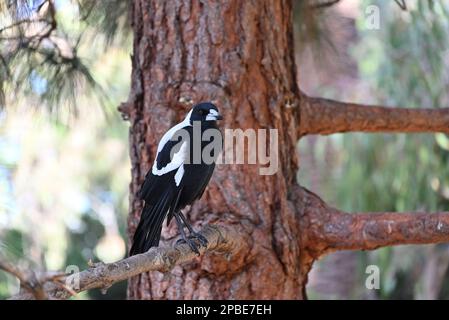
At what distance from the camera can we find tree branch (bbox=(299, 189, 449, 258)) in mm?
2775

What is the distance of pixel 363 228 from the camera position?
2.90 metres

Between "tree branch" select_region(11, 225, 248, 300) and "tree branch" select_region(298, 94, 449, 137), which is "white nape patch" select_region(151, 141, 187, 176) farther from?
"tree branch" select_region(298, 94, 449, 137)

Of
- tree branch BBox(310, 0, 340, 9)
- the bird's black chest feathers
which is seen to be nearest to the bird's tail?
the bird's black chest feathers

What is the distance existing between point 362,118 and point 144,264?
1.40 meters

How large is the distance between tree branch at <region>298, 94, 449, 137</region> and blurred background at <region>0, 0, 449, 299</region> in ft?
2.20

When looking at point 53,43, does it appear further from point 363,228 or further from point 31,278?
point 31,278

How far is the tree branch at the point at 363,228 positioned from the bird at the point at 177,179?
1.53 feet

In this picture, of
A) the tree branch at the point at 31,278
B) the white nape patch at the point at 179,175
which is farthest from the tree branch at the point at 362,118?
the tree branch at the point at 31,278

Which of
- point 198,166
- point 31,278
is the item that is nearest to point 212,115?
point 198,166

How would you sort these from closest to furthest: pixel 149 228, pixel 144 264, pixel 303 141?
pixel 144 264 → pixel 149 228 → pixel 303 141

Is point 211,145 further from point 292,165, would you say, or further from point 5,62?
point 5,62

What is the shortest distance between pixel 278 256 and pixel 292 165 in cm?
38
